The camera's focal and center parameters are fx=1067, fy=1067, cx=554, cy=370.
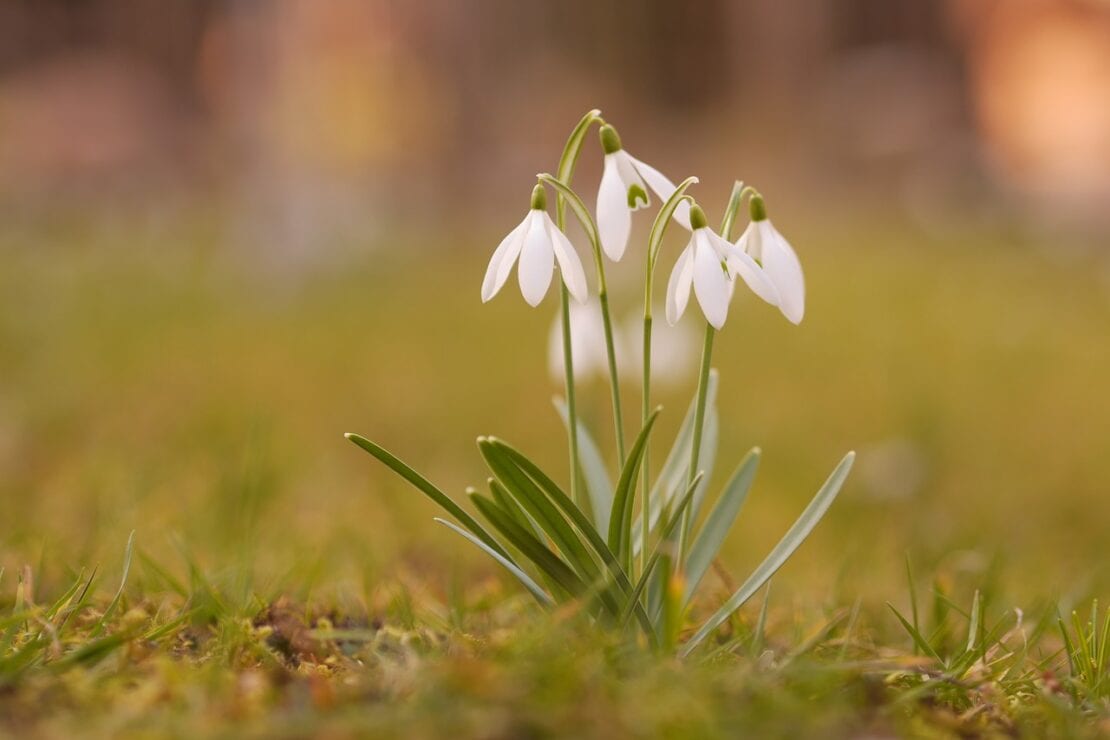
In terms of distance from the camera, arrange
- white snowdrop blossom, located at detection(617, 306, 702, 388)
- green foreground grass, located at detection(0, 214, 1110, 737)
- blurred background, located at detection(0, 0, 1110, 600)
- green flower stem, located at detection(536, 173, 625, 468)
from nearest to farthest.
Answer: green foreground grass, located at detection(0, 214, 1110, 737), green flower stem, located at detection(536, 173, 625, 468), blurred background, located at detection(0, 0, 1110, 600), white snowdrop blossom, located at detection(617, 306, 702, 388)

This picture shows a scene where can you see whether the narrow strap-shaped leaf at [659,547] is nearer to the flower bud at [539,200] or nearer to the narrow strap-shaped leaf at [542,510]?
the narrow strap-shaped leaf at [542,510]

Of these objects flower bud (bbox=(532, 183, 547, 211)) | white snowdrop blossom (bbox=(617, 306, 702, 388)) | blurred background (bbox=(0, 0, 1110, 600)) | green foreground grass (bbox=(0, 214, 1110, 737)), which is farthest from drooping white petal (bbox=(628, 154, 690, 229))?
white snowdrop blossom (bbox=(617, 306, 702, 388))

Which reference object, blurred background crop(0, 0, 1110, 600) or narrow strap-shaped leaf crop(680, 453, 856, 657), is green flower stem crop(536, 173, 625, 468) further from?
blurred background crop(0, 0, 1110, 600)

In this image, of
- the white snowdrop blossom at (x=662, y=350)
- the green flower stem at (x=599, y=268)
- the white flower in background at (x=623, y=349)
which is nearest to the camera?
the green flower stem at (x=599, y=268)

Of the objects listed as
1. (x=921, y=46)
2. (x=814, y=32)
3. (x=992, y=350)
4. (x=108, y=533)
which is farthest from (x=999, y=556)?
(x=921, y=46)

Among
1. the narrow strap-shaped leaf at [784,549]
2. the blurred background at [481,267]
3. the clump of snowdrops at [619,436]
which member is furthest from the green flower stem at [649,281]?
the blurred background at [481,267]

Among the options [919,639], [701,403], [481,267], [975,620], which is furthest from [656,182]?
[481,267]

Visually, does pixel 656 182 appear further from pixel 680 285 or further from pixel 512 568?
pixel 512 568
